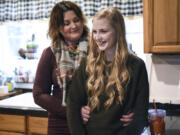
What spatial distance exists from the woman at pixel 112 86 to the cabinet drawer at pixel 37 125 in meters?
1.03

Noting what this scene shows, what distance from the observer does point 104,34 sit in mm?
1109

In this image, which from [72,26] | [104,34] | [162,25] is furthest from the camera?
[162,25]

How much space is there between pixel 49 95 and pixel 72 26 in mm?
441

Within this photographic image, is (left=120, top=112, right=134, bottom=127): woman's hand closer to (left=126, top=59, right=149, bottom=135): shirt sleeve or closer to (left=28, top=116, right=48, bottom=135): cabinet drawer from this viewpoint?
(left=126, top=59, right=149, bottom=135): shirt sleeve

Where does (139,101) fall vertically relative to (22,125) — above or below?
above

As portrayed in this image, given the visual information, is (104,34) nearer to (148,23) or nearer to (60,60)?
(60,60)

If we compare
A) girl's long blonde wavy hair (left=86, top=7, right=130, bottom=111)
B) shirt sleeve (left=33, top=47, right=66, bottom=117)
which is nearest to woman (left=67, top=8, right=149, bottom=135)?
girl's long blonde wavy hair (left=86, top=7, right=130, bottom=111)

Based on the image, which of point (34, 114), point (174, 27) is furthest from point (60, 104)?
point (174, 27)

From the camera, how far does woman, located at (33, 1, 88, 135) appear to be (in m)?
1.41

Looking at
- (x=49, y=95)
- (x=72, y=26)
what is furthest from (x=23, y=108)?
(x=72, y=26)

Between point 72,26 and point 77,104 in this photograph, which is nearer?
point 77,104

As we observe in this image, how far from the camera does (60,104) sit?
1428 mm

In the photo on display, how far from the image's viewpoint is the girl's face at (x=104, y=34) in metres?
1.10

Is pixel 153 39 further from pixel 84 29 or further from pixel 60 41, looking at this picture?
pixel 60 41
